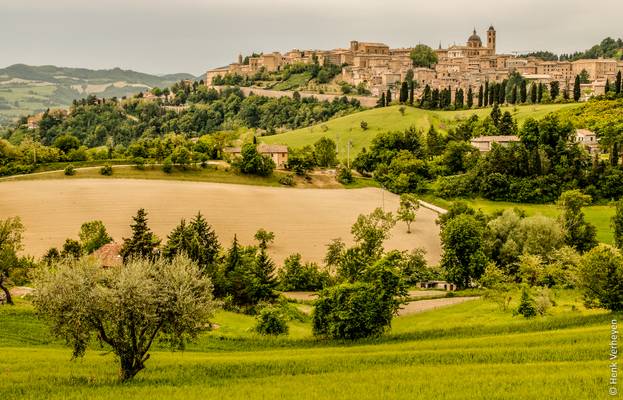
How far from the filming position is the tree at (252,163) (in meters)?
87.8

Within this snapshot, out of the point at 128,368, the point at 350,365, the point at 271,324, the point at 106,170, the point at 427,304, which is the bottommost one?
the point at 427,304

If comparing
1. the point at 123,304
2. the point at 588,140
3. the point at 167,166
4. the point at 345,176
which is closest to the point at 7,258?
the point at 123,304

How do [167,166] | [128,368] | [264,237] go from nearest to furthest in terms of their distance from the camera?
1. [128,368]
2. [264,237]
3. [167,166]

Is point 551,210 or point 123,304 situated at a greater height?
point 123,304

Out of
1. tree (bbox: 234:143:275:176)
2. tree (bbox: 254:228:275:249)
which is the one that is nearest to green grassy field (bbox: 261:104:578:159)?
tree (bbox: 234:143:275:176)

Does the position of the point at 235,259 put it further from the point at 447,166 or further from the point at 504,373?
the point at 447,166

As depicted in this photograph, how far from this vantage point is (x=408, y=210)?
69.4 metres

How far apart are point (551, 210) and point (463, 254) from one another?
26.3 metres

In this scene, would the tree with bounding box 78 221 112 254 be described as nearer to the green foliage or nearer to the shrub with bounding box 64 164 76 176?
the green foliage

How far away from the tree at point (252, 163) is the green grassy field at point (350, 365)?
174ft

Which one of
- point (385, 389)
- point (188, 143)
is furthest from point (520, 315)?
point (188, 143)

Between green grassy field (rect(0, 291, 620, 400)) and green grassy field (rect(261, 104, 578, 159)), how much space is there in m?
77.2

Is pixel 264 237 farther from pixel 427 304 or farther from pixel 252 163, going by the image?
pixel 252 163

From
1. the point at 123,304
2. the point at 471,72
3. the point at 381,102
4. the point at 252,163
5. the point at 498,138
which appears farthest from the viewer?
the point at 471,72
